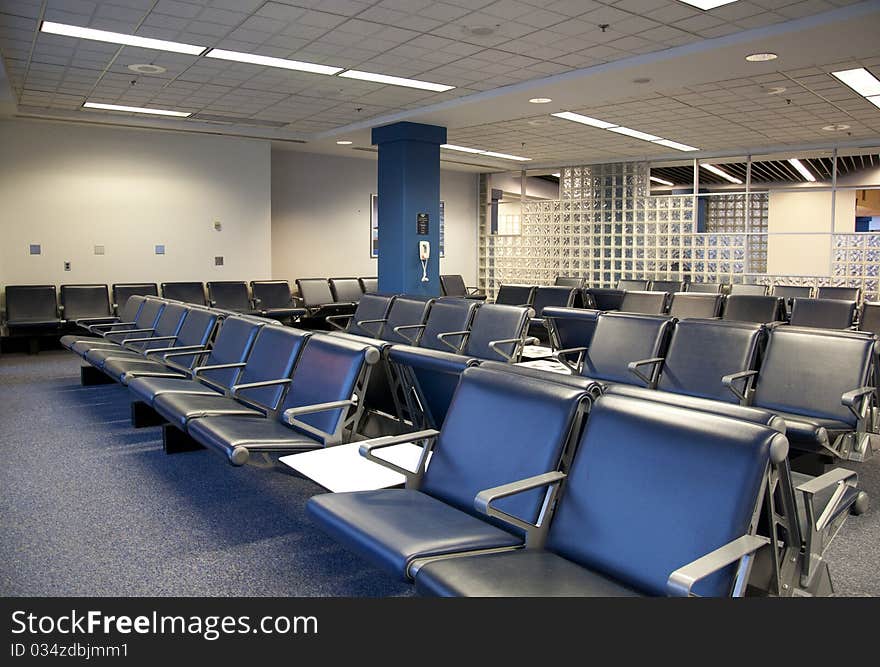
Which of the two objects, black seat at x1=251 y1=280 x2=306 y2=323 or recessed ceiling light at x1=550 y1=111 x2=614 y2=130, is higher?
recessed ceiling light at x1=550 y1=111 x2=614 y2=130

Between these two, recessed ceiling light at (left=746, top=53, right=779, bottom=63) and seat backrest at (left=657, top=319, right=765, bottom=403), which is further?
recessed ceiling light at (left=746, top=53, right=779, bottom=63)

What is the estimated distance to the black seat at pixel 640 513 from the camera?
5.17 ft

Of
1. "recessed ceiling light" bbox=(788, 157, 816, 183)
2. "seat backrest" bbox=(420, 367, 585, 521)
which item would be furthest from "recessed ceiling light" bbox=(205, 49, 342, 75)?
"recessed ceiling light" bbox=(788, 157, 816, 183)

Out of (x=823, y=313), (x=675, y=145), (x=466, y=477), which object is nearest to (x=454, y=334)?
(x=466, y=477)

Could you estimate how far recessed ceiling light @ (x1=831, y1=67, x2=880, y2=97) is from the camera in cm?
648

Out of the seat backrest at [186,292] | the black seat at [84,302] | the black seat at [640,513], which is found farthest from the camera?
the seat backrest at [186,292]

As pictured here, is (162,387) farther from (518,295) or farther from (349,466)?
(518,295)

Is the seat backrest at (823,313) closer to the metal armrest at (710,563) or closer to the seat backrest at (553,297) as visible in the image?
the seat backrest at (553,297)

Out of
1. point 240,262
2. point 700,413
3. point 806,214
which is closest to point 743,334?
point 700,413

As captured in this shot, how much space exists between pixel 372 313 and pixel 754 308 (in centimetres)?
328

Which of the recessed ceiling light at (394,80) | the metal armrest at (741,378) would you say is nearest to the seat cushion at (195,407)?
the metal armrest at (741,378)

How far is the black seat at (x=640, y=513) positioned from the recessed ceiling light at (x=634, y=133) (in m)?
8.32

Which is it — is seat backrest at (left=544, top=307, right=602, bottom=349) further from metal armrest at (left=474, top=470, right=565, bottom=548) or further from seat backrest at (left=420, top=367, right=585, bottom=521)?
metal armrest at (left=474, top=470, right=565, bottom=548)

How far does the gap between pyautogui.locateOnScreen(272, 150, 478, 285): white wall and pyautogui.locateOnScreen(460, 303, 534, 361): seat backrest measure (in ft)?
24.4
